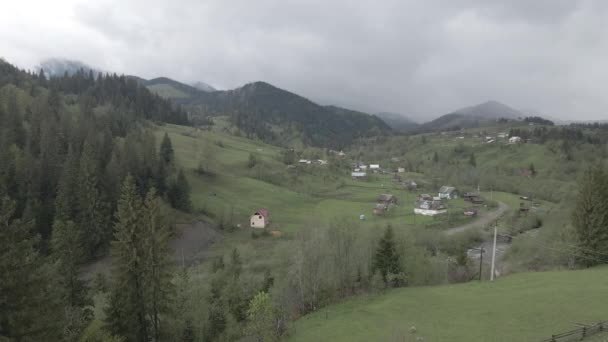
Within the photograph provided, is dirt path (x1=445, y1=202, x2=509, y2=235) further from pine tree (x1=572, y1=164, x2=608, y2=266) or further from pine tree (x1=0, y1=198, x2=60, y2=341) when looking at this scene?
pine tree (x1=0, y1=198, x2=60, y2=341)

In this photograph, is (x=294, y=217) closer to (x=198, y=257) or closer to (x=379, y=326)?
(x=198, y=257)

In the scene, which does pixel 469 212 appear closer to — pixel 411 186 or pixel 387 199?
pixel 387 199

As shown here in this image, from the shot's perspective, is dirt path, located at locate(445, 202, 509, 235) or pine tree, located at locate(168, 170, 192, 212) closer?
pine tree, located at locate(168, 170, 192, 212)

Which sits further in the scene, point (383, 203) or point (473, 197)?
point (473, 197)

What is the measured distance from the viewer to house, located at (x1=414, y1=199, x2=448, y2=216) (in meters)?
111

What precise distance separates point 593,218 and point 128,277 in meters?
57.5

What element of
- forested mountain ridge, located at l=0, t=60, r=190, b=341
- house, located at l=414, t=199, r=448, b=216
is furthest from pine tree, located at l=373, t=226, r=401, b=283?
house, located at l=414, t=199, r=448, b=216

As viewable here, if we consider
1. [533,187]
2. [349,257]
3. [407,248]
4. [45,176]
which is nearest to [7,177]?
[45,176]

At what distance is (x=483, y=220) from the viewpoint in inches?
4250

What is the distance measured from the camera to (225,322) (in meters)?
39.0

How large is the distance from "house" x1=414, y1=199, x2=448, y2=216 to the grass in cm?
6551

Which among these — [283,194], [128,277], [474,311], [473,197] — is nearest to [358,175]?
[473,197]

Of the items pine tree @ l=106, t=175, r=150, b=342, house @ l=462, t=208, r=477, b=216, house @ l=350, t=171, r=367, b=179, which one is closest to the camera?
pine tree @ l=106, t=175, r=150, b=342

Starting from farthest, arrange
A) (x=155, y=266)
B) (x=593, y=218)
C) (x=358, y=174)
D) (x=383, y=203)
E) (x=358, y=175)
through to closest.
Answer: (x=358, y=174) < (x=358, y=175) < (x=383, y=203) < (x=593, y=218) < (x=155, y=266)
